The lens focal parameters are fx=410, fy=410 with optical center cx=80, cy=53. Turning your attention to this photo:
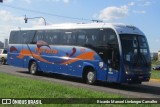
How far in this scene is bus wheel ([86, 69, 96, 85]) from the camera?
22172 mm

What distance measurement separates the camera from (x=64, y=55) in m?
24.7

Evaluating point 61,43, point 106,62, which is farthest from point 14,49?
point 106,62

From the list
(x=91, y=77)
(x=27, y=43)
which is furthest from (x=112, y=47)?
(x=27, y=43)

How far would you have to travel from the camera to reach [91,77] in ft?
73.4

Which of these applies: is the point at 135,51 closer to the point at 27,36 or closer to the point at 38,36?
the point at 38,36

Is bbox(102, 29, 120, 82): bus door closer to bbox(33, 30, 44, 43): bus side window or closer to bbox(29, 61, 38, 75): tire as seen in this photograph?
bbox(33, 30, 44, 43): bus side window

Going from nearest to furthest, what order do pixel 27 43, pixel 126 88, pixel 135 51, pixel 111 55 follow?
pixel 135 51 → pixel 111 55 → pixel 126 88 → pixel 27 43

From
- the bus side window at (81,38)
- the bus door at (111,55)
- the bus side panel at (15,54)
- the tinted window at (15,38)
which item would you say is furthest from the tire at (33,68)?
the bus door at (111,55)

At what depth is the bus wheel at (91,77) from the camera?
22172 millimetres

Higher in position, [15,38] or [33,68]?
[15,38]

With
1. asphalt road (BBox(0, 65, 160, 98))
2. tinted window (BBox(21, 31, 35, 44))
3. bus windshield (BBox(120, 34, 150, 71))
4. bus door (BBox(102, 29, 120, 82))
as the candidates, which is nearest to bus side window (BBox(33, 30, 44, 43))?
tinted window (BBox(21, 31, 35, 44))

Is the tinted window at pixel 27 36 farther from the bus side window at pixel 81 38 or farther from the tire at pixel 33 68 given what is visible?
the bus side window at pixel 81 38

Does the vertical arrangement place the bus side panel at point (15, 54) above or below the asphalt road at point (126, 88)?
above

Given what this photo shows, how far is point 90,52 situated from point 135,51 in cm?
276
